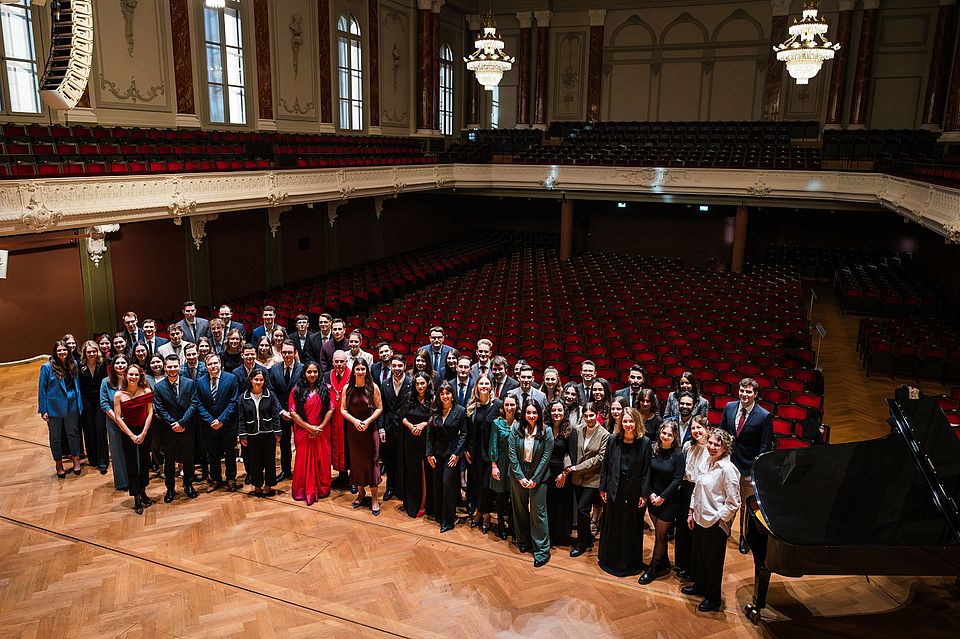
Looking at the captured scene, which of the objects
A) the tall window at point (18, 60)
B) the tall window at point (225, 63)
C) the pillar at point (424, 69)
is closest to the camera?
the tall window at point (18, 60)

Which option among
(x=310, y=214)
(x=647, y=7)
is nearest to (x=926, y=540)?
(x=310, y=214)

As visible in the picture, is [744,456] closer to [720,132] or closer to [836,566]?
[836,566]

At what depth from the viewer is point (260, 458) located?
6117 millimetres

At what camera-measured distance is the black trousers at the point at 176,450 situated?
19.7 feet

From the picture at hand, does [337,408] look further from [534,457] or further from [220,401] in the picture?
[534,457]

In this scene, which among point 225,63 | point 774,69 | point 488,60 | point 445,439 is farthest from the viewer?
point 774,69

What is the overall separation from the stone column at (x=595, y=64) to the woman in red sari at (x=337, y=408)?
1928 centimetres

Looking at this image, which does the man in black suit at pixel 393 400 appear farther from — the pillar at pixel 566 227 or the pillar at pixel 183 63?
the pillar at pixel 566 227

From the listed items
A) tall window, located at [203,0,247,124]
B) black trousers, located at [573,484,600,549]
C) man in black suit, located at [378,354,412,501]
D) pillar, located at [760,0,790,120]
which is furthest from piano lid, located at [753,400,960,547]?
pillar, located at [760,0,790,120]

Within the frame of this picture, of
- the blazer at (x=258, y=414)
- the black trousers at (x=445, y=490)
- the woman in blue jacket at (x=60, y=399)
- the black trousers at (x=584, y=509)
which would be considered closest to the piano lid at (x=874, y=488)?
the black trousers at (x=584, y=509)

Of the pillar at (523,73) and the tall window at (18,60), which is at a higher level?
the pillar at (523,73)

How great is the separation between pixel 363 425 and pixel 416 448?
1.63 feet

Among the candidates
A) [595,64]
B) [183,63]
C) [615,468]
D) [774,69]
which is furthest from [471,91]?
[615,468]

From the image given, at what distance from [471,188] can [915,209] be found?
11.3 meters
